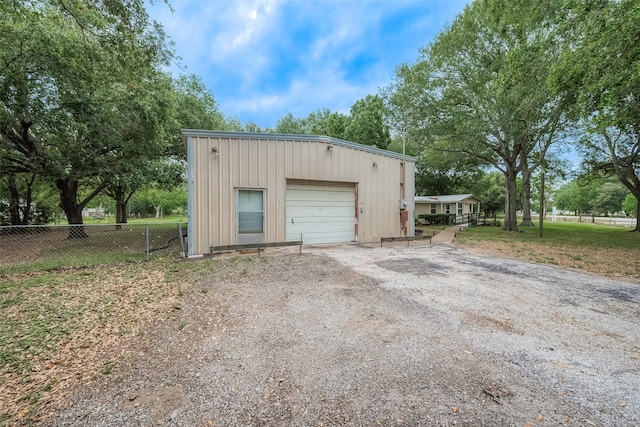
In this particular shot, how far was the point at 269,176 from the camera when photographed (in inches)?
321

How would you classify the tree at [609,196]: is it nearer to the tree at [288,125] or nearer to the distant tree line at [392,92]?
the distant tree line at [392,92]

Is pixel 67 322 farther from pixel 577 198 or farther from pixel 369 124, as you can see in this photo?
pixel 577 198

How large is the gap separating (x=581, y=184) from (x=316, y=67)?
24108 millimetres

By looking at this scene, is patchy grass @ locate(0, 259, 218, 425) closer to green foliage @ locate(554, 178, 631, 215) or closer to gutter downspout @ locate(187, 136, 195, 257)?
gutter downspout @ locate(187, 136, 195, 257)

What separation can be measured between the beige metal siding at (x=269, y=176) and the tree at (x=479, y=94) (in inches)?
261

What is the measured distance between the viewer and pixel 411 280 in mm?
5273

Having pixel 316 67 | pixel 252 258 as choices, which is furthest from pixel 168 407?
pixel 316 67

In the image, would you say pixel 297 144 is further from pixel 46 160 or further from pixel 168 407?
pixel 46 160

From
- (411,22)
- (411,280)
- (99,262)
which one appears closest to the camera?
(411,280)

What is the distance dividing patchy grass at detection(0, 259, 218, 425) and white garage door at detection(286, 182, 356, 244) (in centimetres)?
338

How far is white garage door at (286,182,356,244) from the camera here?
345 inches

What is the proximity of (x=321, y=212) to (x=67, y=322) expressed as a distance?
691 cm

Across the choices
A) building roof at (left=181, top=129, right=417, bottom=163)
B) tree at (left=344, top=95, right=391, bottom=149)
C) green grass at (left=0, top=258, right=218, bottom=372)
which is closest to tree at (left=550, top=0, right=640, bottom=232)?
building roof at (left=181, top=129, right=417, bottom=163)

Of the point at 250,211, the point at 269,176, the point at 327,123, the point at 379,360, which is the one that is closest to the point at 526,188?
the point at 327,123
